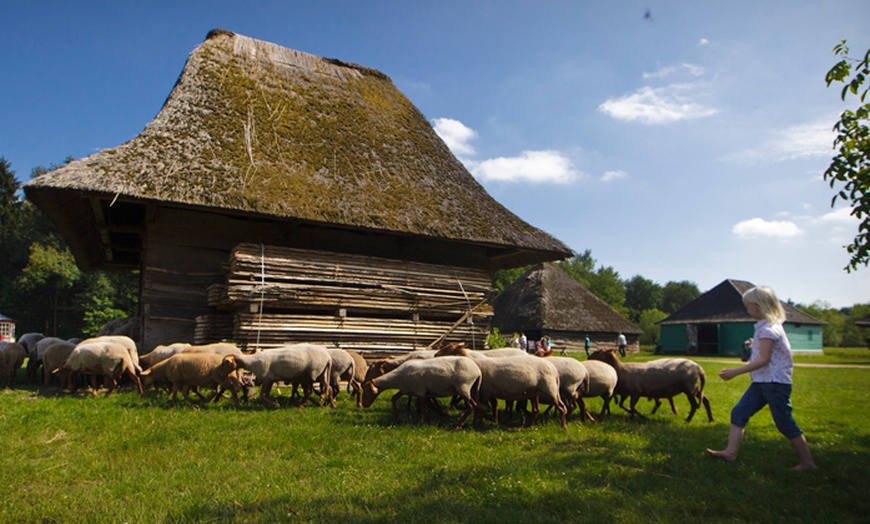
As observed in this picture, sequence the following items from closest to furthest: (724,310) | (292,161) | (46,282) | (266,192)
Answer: (266,192), (292,161), (724,310), (46,282)

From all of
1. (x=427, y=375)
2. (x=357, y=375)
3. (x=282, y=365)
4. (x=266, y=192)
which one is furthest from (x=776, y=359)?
(x=266, y=192)


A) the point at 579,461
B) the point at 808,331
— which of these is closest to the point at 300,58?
the point at 579,461

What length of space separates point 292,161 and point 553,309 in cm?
2695

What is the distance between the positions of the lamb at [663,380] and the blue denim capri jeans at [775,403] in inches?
110

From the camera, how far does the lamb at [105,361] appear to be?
8906 mm

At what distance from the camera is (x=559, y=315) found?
36.2 m

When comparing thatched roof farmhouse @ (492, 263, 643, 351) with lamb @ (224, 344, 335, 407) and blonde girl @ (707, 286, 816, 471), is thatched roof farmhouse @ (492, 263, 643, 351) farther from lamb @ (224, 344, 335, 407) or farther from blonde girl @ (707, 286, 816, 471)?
blonde girl @ (707, 286, 816, 471)

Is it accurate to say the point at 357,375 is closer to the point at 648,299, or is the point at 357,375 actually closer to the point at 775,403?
the point at 775,403

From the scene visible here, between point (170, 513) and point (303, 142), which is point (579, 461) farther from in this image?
point (303, 142)

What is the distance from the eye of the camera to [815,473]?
17.6 ft

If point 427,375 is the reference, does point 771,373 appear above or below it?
above

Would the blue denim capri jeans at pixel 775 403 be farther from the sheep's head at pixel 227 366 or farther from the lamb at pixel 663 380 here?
the sheep's head at pixel 227 366

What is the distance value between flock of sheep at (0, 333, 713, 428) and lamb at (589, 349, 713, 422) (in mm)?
14

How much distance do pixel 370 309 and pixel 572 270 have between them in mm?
75039
